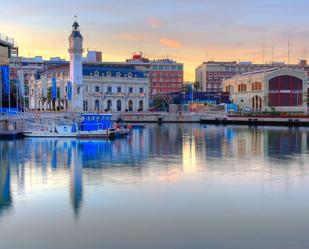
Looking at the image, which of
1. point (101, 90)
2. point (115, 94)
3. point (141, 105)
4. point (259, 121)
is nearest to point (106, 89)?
point (101, 90)

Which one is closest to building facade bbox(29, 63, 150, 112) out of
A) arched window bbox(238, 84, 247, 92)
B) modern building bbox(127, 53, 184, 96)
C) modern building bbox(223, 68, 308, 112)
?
arched window bbox(238, 84, 247, 92)

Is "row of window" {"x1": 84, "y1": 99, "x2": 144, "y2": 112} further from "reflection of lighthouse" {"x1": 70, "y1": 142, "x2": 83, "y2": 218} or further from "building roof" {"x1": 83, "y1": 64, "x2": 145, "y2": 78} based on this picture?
"reflection of lighthouse" {"x1": 70, "y1": 142, "x2": 83, "y2": 218}

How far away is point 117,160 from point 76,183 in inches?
501

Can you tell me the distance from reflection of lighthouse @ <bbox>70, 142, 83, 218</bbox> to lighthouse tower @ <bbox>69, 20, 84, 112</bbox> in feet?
185

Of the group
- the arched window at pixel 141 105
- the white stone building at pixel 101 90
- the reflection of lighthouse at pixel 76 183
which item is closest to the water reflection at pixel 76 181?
the reflection of lighthouse at pixel 76 183

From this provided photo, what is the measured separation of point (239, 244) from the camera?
1980cm

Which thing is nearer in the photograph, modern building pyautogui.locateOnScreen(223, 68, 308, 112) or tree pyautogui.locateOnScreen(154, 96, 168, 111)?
modern building pyautogui.locateOnScreen(223, 68, 308, 112)

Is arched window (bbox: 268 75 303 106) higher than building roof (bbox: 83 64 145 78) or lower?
lower

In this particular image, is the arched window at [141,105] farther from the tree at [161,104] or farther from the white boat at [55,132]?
the white boat at [55,132]

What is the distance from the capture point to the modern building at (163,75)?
600 feet

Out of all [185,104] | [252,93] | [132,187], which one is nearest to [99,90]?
[185,104]

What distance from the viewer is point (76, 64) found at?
348 ft

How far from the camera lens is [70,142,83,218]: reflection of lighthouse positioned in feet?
87.2

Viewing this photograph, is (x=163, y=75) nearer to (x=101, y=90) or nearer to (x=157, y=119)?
(x=157, y=119)
